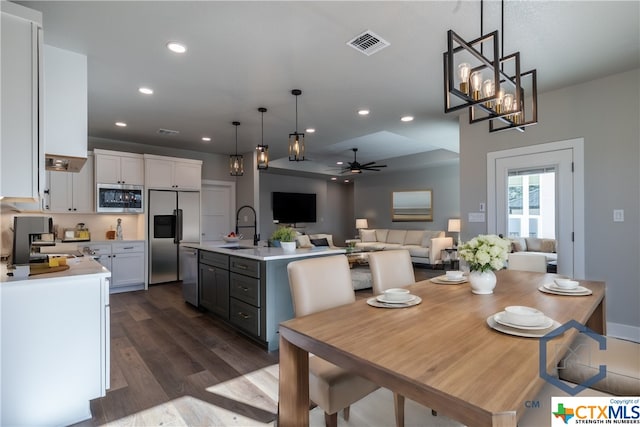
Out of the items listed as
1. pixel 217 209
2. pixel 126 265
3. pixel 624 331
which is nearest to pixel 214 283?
pixel 126 265

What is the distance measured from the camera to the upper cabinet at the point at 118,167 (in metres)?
5.09

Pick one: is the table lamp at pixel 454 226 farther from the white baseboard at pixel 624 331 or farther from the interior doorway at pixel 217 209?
the interior doorway at pixel 217 209

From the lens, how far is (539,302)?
1636 mm

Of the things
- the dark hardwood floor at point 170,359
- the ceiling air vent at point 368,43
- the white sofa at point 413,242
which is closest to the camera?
the dark hardwood floor at point 170,359

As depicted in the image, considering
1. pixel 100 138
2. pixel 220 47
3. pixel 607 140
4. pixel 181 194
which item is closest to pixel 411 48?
pixel 220 47

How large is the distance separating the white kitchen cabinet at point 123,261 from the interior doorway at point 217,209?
4.74ft

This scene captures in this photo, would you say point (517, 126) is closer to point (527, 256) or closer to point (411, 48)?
point (411, 48)

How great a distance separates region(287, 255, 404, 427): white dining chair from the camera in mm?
1394

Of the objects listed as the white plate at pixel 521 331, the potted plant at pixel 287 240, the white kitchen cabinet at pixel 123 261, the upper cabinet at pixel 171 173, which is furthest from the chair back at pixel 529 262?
the white kitchen cabinet at pixel 123 261

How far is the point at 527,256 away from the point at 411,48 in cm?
207

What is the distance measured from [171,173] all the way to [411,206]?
653 cm

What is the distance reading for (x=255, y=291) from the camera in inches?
119

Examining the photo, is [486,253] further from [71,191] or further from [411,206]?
[411,206]

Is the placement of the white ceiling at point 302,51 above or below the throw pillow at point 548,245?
above
